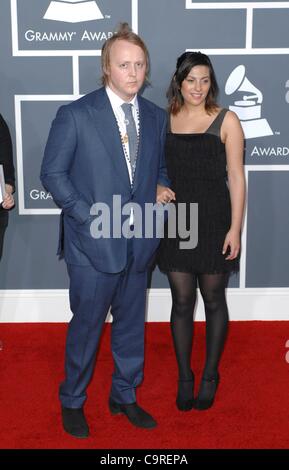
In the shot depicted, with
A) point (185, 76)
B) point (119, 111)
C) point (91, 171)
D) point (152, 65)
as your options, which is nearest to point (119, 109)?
point (119, 111)

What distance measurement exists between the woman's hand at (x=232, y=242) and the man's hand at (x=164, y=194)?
32 centimetres

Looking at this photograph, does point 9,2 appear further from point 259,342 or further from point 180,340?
point 259,342

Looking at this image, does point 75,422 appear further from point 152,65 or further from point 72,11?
point 72,11

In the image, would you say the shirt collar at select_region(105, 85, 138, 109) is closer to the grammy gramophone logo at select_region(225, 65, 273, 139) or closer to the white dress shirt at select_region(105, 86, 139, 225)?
the white dress shirt at select_region(105, 86, 139, 225)

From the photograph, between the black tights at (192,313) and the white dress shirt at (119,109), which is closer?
the white dress shirt at (119,109)

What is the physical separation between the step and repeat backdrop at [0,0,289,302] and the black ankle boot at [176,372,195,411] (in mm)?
1330

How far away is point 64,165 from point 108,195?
0.21 m

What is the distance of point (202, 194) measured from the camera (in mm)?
3033

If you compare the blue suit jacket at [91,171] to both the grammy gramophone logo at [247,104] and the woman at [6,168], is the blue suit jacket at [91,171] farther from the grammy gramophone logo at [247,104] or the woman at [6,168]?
the grammy gramophone logo at [247,104]

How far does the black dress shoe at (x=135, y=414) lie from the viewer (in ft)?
9.82

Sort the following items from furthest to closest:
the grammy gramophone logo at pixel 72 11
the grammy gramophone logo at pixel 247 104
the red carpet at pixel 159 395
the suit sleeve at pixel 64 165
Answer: the grammy gramophone logo at pixel 247 104 < the grammy gramophone logo at pixel 72 11 < the red carpet at pixel 159 395 < the suit sleeve at pixel 64 165

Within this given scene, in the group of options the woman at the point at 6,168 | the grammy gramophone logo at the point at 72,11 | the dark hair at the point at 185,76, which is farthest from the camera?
the grammy gramophone logo at the point at 72,11

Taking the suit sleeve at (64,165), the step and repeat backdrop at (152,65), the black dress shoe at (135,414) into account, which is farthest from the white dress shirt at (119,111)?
the step and repeat backdrop at (152,65)

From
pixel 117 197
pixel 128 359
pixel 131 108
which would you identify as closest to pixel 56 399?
pixel 128 359
